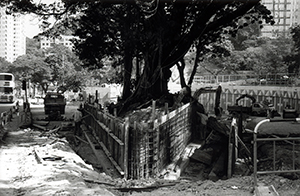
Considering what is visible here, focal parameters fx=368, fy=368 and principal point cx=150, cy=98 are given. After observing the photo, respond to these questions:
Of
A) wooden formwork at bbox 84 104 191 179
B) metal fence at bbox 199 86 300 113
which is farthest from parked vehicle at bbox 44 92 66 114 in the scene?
wooden formwork at bbox 84 104 191 179

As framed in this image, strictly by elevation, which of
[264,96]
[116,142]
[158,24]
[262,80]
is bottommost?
[116,142]

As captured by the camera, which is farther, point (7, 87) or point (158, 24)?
point (7, 87)

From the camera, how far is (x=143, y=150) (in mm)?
9383

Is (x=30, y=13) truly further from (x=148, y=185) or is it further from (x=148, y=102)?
(x=148, y=185)

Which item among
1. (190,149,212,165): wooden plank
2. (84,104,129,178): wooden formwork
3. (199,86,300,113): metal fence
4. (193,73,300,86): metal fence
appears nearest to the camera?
(84,104,129,178): wooden formwork

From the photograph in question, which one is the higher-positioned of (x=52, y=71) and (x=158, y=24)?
(x=158, y=24)

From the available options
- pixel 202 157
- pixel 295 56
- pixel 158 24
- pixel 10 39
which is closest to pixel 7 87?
pixel 158 24

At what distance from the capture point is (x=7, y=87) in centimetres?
4438

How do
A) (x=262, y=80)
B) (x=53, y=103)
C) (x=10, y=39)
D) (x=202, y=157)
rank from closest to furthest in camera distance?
(x=202, y=157) → (x=53, y=103) → (x=262, y=80) → (x=10, y=39)

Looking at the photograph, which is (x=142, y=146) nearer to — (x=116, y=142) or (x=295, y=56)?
(x=116, y=142)

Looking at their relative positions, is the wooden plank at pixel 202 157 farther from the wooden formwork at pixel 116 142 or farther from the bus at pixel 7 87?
the bus at pixel 7 87

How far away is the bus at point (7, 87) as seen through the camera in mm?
42938

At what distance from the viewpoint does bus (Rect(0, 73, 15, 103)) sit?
141 feet

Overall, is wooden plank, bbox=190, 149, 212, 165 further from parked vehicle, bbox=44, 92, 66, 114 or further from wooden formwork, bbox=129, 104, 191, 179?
parked vehicle, bbox=44, 92, 66, 114
